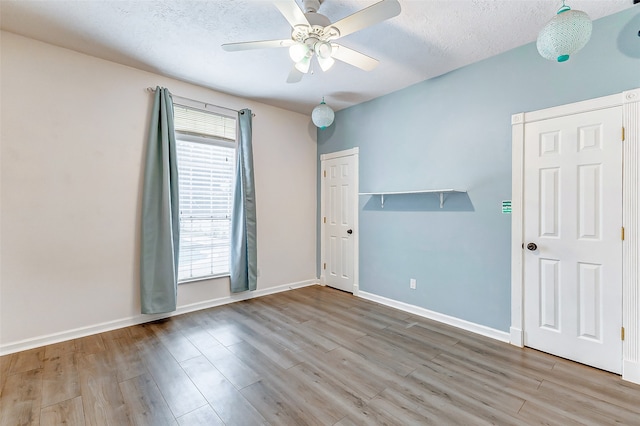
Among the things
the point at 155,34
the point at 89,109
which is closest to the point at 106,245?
the point at 89,109

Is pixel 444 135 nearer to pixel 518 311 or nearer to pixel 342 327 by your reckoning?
pixel 518 311

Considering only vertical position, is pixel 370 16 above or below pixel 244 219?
above

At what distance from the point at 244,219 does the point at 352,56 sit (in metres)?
2.52

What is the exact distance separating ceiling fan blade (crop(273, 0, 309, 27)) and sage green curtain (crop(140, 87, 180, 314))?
7.00 feet

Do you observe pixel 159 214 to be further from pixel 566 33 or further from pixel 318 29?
pixel 566 33

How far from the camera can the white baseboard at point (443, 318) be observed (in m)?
2.86

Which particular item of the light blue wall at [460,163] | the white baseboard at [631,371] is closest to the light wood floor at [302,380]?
the white baseboard at [631,371]

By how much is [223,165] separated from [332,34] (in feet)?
8.03

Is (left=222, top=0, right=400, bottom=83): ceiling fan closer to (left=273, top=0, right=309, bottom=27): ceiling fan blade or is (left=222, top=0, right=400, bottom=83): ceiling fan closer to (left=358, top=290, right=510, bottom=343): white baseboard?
(left=273, top=0, right=309, bottom=27): ceiling fan blade

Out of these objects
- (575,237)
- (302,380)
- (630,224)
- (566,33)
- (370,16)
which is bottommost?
(302,380)

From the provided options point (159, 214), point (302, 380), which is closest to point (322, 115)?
point (159, 214)

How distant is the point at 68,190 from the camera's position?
2812mm

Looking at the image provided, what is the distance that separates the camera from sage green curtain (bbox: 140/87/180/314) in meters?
3.18

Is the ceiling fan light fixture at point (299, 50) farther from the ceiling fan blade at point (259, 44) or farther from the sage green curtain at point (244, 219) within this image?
the sage green curtain at point (244, 219)
